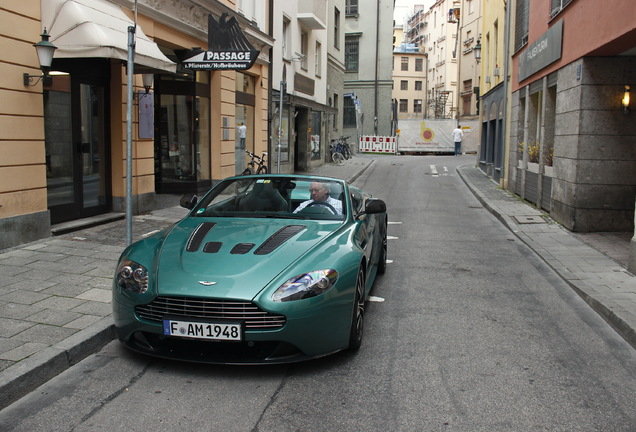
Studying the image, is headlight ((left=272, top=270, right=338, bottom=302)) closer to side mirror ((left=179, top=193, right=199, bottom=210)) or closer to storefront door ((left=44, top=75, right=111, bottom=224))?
side mirror ((left=179, top=193, right=199, bottom=210))

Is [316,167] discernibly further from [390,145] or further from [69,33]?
[69,33]

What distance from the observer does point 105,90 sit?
418 inches

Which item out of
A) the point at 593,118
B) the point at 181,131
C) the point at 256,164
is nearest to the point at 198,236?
the point at 593,118

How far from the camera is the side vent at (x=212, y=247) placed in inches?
183

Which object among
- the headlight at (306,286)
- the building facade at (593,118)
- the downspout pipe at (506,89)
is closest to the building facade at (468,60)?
the downspout pipe at (506,89)

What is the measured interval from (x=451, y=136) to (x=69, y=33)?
110 feet

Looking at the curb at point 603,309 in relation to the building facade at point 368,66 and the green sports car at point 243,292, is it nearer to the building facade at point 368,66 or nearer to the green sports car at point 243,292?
the green sports car at point 243,292

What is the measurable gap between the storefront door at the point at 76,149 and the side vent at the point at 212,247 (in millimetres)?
5347

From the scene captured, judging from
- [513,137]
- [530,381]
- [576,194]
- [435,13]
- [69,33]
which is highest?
[435,13]

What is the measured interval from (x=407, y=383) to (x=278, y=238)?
155cm

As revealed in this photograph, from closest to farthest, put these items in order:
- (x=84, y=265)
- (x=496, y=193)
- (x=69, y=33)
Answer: (x=84, y=265), (x=69, y=33), (x=496, y=193)

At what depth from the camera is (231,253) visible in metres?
4.58

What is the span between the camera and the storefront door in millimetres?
9094

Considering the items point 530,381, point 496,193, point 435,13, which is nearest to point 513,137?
point 496,193
